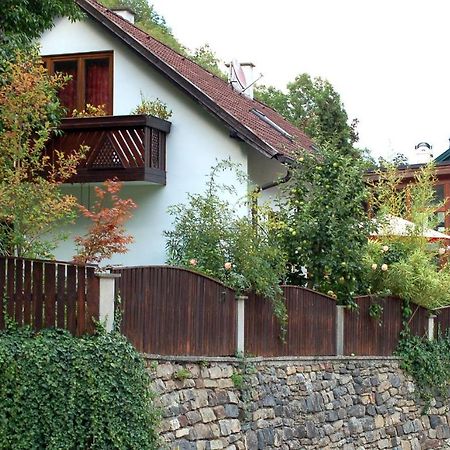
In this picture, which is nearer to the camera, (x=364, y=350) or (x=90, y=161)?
(x=364, y=350)

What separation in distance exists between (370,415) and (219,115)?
6085 mm

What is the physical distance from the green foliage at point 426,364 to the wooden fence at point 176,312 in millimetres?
5898

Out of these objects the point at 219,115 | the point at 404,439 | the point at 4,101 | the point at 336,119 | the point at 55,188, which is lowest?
the point at 404,439

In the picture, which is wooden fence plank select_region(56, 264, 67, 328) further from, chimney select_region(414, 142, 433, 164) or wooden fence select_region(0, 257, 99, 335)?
chimney select_region(414, 142, 433, 164)

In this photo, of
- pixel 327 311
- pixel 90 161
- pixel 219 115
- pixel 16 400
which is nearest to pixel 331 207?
pixel 327 311

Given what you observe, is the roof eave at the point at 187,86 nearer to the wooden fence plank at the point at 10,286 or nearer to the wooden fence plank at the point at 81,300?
the wooden fence plank at the point at 81,300

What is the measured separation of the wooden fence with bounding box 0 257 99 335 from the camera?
32.7ft

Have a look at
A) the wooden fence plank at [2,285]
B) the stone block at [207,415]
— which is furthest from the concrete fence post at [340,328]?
the wooden fence plank at [2,285]

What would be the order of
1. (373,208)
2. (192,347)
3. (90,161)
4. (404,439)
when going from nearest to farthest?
(192,347) → (404,439) → (90,161) → (373,208)

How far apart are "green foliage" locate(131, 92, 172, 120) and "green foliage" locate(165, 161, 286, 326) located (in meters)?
4.46

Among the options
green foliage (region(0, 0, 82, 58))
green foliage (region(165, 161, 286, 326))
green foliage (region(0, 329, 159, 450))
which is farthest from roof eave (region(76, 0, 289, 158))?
green foliage (region(0, 329, 159, 450))

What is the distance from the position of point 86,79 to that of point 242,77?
6.54 metres

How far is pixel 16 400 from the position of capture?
30.5 ft

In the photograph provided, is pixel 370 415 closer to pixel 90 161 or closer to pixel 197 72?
pixel 90 161
